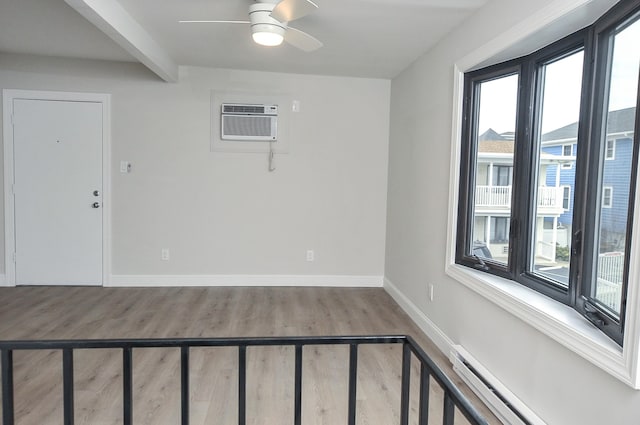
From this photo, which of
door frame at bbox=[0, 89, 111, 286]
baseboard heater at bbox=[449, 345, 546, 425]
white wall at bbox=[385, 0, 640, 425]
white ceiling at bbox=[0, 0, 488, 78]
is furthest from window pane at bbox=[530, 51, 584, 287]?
door frame at bbox=[0, 89, 111, 286]

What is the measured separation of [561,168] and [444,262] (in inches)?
45.7

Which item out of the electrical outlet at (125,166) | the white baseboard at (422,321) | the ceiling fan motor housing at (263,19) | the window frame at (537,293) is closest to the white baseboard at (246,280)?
the white baseboard at (422,321)

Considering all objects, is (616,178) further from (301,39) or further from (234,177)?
(234,177)

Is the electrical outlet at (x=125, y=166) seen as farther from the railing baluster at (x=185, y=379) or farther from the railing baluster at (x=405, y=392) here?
the railing baluster at (x=405, y=392)

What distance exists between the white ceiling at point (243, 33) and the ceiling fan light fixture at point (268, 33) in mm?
201

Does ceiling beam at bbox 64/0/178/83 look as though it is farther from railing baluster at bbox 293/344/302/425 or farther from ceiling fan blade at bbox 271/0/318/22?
railing baluster at bbox 293/344/302/425

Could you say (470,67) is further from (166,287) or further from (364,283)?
(166,287)

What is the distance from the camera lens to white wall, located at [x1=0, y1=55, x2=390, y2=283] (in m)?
4.30

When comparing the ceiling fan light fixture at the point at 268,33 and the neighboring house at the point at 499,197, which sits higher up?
the ceiling fan light fixture at the point at 268,33

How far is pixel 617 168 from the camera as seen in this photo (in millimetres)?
1678

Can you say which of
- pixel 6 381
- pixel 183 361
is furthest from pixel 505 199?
pixel 6 381

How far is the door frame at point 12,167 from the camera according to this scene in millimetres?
4184

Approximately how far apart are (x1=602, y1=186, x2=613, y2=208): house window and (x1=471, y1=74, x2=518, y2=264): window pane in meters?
0.72

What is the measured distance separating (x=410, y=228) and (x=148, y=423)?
8.85 feet
